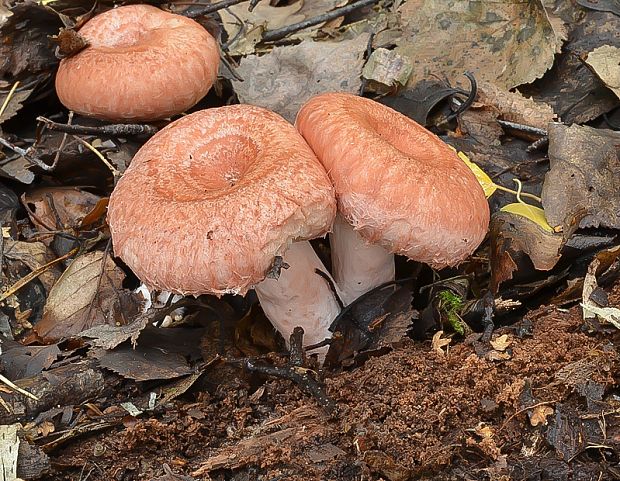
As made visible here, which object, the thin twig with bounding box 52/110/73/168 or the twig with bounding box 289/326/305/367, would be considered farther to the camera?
the thin twig with bounding box 52/110/73/168

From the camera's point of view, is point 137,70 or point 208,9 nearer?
point 137,70

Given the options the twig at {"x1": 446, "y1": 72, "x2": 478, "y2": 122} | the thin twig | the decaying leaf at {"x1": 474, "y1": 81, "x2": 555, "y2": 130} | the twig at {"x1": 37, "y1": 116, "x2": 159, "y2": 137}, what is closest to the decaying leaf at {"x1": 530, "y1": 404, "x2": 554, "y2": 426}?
the decaying leaf at {"x1": 474, "y1": 81, "x2": 555, "y2": 130}

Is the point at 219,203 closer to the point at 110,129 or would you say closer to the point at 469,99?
the point at 110,129

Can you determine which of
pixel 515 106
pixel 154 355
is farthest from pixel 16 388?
pixel 515 106

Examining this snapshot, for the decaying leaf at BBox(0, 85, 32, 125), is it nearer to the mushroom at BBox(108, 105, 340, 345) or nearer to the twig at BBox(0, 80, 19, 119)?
the twig at BBox(0, 80, 19, 119)

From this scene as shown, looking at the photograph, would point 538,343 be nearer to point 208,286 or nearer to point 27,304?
point 208,286
